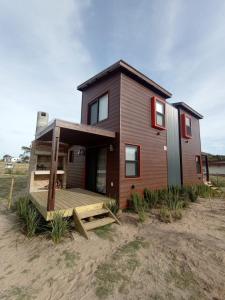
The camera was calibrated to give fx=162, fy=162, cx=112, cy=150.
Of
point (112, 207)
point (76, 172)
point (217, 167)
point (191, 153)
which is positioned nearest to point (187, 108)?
point (191, 153)

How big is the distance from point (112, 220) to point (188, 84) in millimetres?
11543

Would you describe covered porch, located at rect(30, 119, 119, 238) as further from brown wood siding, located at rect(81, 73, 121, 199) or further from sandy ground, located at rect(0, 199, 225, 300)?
sandy ground, located at rect(0, 199, 225, 300)

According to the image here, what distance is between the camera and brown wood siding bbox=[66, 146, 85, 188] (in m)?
9.49

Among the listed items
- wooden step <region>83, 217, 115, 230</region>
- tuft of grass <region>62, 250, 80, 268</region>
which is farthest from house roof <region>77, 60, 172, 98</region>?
tuft of grass <region>62, 250, 80, 268</region>

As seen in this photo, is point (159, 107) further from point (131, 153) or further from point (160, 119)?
point (131, 153)

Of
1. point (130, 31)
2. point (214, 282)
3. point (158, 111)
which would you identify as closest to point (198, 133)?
point (158, 111)

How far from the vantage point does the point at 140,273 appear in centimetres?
307

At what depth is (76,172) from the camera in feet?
33.1

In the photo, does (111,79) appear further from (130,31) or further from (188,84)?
(188,84)

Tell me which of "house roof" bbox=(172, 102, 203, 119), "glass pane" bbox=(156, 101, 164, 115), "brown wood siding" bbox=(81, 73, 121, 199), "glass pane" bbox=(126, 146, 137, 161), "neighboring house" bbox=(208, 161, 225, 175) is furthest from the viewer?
"neighboring house" bbox=(208, 161, 225, 175)

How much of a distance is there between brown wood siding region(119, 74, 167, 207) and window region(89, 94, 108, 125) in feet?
4.26

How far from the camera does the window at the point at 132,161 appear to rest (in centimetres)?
737

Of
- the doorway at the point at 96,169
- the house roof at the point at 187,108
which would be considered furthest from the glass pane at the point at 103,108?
the house roof at the point at 187,108

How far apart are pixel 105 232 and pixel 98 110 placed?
6282 mm
